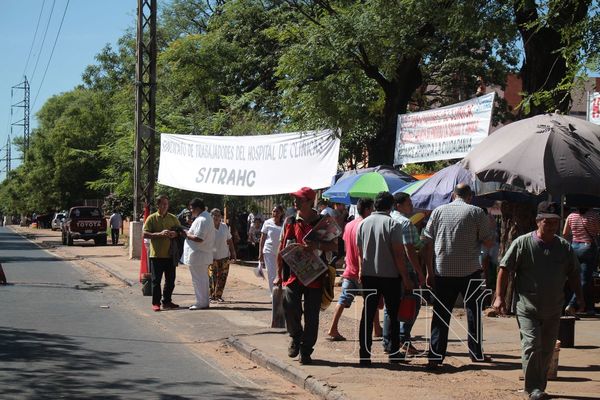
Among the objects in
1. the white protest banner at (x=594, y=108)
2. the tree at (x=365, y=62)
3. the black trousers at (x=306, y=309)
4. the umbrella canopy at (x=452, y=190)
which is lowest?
the black trousers at (x=306, y=309)

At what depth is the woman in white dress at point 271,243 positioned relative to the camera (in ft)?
47.0

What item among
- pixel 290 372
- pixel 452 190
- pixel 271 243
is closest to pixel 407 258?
pixel 290 372

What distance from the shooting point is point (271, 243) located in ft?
47.3

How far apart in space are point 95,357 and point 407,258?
379cm

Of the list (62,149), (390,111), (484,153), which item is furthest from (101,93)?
(484,153)

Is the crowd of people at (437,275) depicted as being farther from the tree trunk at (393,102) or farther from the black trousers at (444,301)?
the tree trunk at (393,102)

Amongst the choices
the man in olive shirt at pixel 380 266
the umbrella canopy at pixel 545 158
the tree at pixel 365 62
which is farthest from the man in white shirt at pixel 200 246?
the tree at pixel 365 62

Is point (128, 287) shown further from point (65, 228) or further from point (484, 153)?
point (65, 228)

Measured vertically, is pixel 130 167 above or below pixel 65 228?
above

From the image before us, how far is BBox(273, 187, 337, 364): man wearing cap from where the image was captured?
9281 mm

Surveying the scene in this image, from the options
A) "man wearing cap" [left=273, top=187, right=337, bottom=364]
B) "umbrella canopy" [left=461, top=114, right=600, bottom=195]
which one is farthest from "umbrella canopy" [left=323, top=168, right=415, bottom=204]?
"man wearing cap" [left=273, top=187, right=337, bottom=364]

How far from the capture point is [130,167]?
123ft

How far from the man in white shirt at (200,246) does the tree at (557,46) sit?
559cm

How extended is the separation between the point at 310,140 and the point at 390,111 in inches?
151
